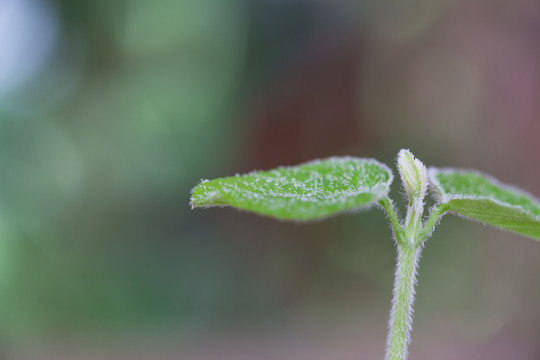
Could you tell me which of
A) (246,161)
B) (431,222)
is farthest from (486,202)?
(246,161)

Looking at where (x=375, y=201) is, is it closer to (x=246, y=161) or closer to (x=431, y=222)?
(x=431, y=222)

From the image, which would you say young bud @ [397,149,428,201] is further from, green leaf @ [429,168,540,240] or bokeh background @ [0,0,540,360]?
bokeh background @ [0,0,540,360]

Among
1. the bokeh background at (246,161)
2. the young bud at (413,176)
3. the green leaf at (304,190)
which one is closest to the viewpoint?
the green leaf at (304,190)

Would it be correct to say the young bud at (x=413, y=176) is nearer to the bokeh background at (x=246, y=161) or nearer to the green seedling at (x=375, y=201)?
the green seedling at (x=375, y=201)

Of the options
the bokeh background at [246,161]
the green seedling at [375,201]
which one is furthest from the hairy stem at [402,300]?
the bokeh background at [246,161]

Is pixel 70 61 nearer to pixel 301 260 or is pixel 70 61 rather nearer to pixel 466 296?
pixel 301 260

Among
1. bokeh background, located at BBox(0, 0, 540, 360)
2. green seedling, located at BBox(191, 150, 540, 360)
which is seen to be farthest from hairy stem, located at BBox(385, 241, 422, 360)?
bokeh background, located at BBox(0, 0, 540, 360)
